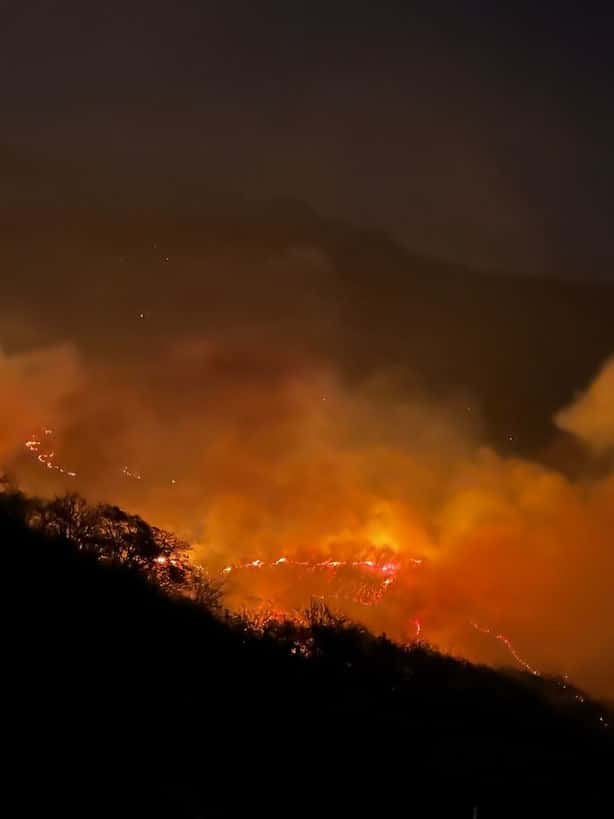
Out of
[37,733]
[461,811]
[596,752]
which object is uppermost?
[596,752]

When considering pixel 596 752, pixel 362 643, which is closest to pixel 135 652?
pixel 362 643

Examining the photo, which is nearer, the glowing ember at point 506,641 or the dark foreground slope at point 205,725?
the dark foreground slope at point 205,725

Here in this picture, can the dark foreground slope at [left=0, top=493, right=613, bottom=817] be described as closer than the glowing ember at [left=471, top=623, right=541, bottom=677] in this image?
Yes

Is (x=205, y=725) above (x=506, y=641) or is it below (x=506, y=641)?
below

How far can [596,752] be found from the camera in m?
29.8

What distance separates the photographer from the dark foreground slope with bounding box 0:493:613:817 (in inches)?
432

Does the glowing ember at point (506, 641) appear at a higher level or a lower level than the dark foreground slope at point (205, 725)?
higher

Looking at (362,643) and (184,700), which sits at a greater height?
(362,643)

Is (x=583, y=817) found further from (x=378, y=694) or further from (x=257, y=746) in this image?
(x=257, y=746)

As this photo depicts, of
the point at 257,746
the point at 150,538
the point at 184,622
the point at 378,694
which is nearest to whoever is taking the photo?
the point at 257,746

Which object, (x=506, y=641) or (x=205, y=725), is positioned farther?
(x=506, y=641)

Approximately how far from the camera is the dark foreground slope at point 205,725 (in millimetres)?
10961

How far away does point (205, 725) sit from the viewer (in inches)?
549

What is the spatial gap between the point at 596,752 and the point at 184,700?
68.0 feet
